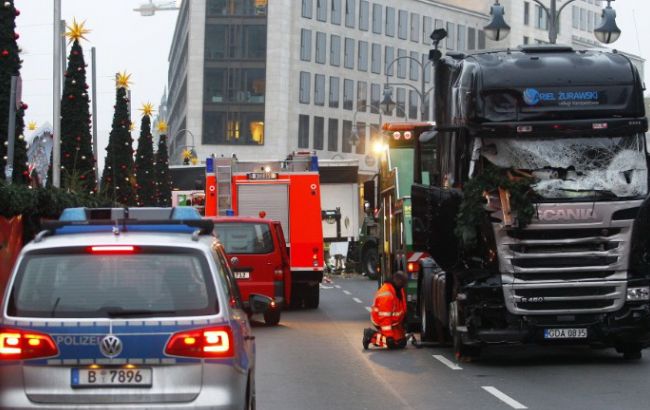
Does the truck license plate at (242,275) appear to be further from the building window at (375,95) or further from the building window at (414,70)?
the building window at (414,70)

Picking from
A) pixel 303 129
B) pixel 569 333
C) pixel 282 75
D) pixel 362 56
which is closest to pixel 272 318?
pixel 569 333

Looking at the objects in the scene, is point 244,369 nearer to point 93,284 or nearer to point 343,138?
point 93,284

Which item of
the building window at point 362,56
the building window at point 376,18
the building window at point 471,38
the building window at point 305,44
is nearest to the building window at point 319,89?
the building window at point 305,44

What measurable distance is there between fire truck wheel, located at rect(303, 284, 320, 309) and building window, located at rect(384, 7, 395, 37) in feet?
270

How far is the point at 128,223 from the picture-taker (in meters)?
8.84

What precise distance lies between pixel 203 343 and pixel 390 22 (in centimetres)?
10354

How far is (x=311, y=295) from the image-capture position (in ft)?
96.7

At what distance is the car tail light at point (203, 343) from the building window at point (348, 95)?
9965cm

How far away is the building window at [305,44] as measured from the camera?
4053 inches

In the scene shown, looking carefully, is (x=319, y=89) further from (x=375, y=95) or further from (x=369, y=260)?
(x=369, y=260)

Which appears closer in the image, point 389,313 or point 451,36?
point 389,313

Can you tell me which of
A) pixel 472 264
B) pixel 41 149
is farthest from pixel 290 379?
pixel 41 149

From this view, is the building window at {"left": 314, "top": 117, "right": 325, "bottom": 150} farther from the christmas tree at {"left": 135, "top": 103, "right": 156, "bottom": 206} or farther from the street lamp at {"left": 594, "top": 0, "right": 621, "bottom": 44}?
the street lamp at {"left": 594, "top": 0, "right": 621, "bottom": 44}

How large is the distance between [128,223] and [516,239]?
7994 mm
